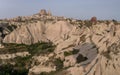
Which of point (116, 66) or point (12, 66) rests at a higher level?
point (116, 66)

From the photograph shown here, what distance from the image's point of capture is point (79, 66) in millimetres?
37625

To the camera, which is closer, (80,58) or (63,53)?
(80,58)

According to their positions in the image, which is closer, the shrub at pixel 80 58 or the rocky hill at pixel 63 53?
the rocky hill at pixel 63 53

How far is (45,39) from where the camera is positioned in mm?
89812

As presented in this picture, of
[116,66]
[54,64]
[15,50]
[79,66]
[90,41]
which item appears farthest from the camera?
[15,50]

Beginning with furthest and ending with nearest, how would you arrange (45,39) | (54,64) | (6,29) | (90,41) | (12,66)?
(6,29) → (45,39) → (12,66) → (90,41) → (54,64)

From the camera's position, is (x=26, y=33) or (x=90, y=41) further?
(x=26, y=33)

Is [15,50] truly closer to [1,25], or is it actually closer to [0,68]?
[0,68]

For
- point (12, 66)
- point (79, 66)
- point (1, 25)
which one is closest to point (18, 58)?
point (12, 66)

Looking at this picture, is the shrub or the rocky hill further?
the shrub

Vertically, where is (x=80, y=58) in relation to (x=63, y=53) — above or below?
above

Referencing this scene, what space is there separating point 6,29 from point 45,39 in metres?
15.6

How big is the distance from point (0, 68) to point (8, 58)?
10.5 meters

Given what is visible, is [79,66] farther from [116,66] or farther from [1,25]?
[1,25]
